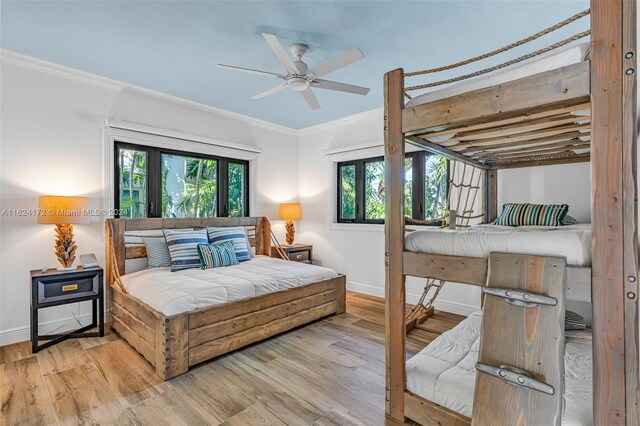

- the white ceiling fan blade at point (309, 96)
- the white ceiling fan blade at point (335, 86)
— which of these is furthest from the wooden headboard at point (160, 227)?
the white ceiling fan blade at point (335, 86)

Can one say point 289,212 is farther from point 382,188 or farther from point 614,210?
point 614,210

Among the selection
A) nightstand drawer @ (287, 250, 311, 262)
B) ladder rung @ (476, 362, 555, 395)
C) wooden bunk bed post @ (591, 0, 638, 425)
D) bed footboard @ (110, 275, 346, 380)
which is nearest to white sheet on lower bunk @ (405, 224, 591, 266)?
wooden bunk bed post @ (591, 0, 638, 425)

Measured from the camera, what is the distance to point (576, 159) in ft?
8.72

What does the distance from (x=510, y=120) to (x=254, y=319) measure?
241 cm

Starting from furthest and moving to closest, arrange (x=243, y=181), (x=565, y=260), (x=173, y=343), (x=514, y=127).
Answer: (x=243, y=181)
(x=173, y=343)
(x=514, y=127)
(x=565, y=260)

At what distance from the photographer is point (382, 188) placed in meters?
4.45

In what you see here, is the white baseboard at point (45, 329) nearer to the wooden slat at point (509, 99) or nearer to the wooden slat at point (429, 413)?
the wooden slat at point (429, 413)

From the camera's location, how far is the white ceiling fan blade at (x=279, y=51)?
201 centimetres

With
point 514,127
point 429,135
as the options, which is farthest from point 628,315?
point 429,135

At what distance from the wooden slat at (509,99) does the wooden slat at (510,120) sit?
0.06 metres

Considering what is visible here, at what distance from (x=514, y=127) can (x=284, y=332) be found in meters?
2.56

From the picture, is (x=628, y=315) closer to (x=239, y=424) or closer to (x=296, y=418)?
(x=296, y=418)

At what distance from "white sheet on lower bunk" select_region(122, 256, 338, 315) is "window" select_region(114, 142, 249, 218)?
92 centimetres

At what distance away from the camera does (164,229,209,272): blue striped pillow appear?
10.7 feet
